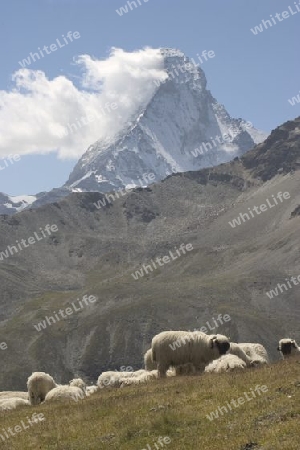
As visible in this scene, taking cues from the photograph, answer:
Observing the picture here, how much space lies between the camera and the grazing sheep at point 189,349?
29812 millimetres

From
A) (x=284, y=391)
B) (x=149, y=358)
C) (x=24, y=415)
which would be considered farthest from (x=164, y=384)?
(x=149, y=358)

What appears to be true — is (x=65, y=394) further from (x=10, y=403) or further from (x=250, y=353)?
(x=250, y=353)

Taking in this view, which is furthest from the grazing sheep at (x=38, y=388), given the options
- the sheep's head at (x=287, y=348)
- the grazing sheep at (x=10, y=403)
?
the sheep's head at (x=287, y=348)

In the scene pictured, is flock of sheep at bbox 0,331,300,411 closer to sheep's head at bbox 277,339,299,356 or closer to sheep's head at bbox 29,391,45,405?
sheep's head at bbox 29,391,45,405

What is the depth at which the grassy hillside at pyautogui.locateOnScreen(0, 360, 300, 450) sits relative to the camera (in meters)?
14.7

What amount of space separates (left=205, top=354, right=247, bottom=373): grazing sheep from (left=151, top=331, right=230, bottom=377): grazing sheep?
0.97m

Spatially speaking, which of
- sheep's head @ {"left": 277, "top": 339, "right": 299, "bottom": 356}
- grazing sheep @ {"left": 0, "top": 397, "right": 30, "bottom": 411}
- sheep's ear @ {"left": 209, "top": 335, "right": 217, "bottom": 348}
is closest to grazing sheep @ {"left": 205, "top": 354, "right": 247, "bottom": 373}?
sheep's ear @ {"left": 209, "top": 335, "right": 217, "bottom": 348}

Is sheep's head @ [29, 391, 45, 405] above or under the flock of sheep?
above

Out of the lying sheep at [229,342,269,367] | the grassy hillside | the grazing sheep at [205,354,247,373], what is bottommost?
the lying sheep at [229,342,269,367]

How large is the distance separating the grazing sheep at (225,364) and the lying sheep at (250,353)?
205cm

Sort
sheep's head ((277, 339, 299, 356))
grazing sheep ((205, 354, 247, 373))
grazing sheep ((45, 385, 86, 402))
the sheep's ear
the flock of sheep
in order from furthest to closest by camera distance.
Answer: sheep's head ((277, 339, 299, 356))
the sheep's ear
the flock of sheep
grazing sheep ((205, 354, 247, 373))
grazing sheep ((45, 385, 86, 402))

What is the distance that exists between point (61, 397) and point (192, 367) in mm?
7078

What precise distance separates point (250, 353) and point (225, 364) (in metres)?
8.33

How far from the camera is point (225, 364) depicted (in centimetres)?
2780
